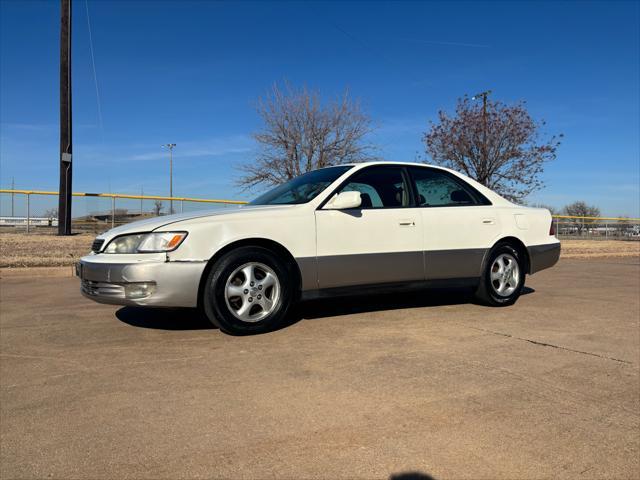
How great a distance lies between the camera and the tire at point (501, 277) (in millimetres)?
5566

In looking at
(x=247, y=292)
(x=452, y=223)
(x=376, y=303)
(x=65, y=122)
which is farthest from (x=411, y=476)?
(x=65, y=122)

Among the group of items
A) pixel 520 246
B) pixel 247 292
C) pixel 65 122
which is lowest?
pixel 247 292

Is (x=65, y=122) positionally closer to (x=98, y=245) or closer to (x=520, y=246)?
(x=98, y=245)

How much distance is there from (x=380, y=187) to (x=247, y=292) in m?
1.85

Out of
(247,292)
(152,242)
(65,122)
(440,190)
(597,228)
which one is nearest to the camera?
(152,242)

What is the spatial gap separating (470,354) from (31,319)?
424cm

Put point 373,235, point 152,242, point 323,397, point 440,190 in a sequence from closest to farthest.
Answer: point 323,397 → point 152,242 → point 373,235 → point 440,190

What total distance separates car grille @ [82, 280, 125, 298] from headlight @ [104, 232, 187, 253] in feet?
1.01

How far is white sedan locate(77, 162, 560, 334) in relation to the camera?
4082mm

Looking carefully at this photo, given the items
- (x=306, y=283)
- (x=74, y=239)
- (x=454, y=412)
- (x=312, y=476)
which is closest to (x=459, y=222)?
(x=306, y=283)

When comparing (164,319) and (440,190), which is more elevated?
(440,190)

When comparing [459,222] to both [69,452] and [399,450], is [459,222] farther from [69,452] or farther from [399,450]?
[69,452]

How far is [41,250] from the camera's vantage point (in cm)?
1141

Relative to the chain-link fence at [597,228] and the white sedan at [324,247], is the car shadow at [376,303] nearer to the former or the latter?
the white sedan at [324,247]
